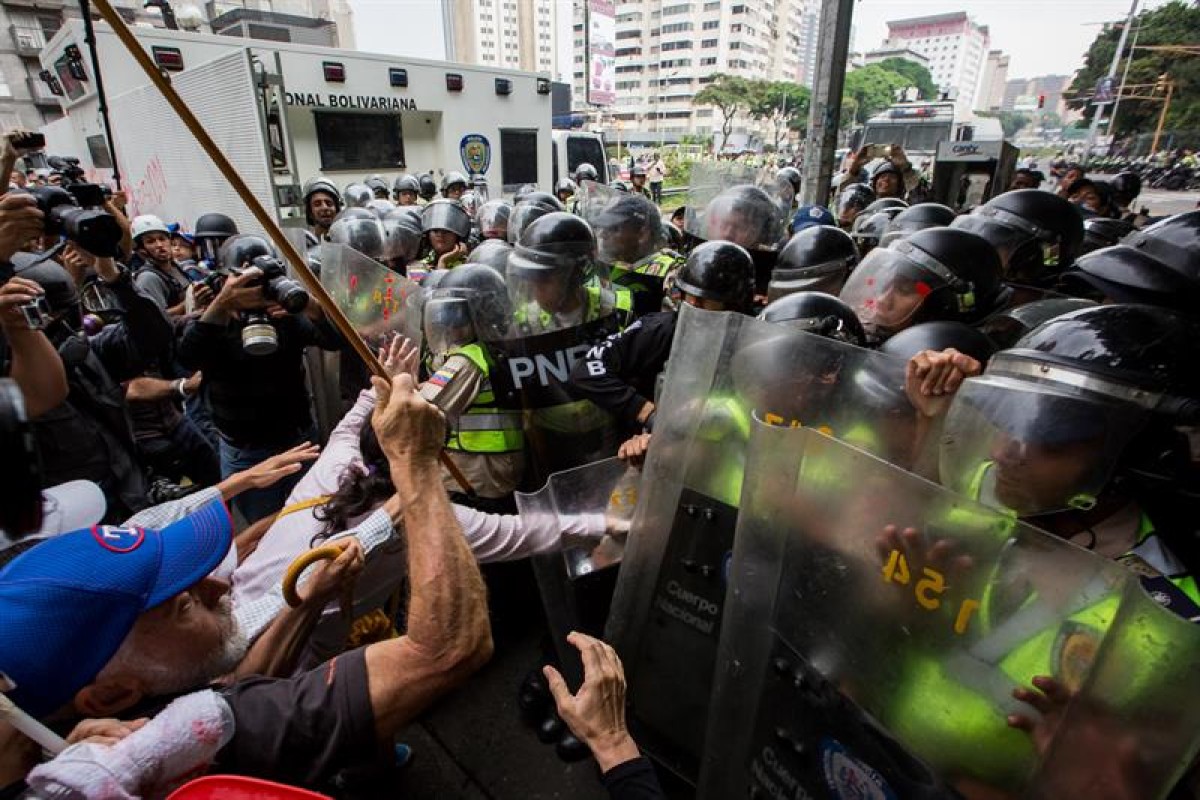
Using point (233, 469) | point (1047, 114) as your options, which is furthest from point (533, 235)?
point (1047, 114)

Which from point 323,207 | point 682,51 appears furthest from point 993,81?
point 323,207

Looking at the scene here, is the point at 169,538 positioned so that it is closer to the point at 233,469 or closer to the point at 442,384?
the point at 442,384

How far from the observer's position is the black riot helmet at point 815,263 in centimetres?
318

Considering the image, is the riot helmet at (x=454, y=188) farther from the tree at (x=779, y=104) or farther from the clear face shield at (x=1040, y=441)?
the tree at (x=779, y=104)

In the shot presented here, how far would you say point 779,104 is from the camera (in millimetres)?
57625

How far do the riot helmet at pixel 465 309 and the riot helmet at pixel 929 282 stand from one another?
5.31ft

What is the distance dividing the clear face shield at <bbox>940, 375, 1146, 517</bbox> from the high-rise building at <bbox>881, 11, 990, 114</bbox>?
14025 cm

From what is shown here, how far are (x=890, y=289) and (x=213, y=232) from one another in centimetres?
552

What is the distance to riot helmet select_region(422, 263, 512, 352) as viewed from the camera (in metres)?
2.58

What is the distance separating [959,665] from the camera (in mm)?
992

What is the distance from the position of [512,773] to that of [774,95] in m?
64.6

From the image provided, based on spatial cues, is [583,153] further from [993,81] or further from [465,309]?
[993,81]

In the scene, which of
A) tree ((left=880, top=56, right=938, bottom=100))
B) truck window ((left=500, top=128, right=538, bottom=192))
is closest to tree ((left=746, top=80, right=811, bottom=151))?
tree ((left=880, top=56, right=938, bottom=100))

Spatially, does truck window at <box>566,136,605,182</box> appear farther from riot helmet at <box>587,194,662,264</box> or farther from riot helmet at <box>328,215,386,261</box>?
riot helmet at <box>587,194,662,264</box>
